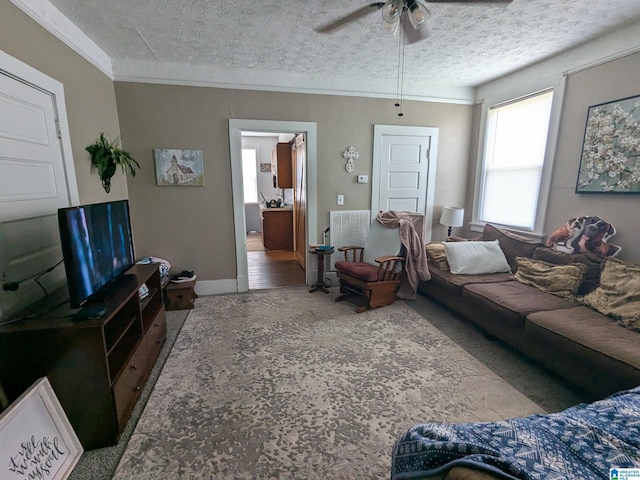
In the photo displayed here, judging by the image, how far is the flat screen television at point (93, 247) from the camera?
5.02ft

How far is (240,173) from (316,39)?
5.52 ft

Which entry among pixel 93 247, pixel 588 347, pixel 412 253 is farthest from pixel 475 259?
pixel 93 247

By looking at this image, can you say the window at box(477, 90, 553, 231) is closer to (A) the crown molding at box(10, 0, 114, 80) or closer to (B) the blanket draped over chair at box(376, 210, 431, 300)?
(B) the blanket draped over chair at box(376, 210, 431, 300)

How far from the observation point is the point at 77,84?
2.46 meters

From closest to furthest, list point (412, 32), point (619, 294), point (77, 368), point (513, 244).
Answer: point (77, 368) → point (412, 32) → point (619, 294) → point (513, 244)

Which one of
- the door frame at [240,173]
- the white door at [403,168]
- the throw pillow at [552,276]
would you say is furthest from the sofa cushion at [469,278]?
the door frame at [240,173]

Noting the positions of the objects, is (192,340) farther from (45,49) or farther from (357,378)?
(45,49)

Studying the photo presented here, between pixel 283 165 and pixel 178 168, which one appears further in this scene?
pixel 283 165

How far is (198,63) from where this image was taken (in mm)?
3248

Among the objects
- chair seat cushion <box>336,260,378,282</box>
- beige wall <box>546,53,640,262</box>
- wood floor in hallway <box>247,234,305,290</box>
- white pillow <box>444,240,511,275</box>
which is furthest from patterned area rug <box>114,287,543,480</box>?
beige wall <box>546,53,640,262</box>

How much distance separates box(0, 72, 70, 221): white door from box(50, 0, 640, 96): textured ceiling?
2.77ft

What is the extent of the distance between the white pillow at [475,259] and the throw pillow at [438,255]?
0.12 metres

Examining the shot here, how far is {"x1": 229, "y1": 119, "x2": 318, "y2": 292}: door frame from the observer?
11.7ft

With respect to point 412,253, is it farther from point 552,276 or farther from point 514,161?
point 514,161
